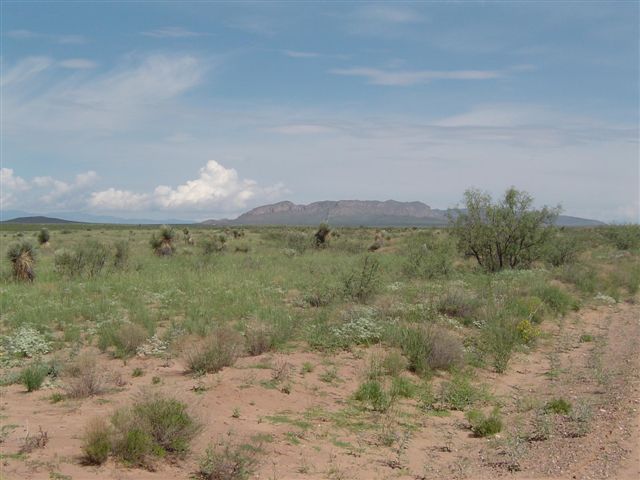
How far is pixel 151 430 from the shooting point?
6.04m

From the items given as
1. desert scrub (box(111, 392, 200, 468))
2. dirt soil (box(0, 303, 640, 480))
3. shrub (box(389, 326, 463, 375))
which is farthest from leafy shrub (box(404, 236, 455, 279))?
desert scrub (box(111, 392, 200, 468))

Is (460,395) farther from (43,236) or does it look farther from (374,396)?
(43,236)

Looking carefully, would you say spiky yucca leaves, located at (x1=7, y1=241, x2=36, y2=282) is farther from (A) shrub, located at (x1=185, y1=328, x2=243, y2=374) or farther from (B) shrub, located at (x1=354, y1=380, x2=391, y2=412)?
(B) shrub, located at (x1=354, y1=380, x2=391, y2=412)

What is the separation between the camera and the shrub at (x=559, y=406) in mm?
8195

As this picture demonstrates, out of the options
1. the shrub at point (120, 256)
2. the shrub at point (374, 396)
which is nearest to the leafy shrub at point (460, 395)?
the shrub at point (374, 396)

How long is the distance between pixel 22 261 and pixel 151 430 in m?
16.9

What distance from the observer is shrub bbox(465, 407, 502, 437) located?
7594mm

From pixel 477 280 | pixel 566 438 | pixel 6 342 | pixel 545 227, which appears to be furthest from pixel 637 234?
pixel 6 342

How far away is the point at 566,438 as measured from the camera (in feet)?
23.5

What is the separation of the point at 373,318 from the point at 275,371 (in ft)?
15.2

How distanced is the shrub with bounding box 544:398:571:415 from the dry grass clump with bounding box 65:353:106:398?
6.62 m

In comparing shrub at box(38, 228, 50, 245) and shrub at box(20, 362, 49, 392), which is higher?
shrub at box(38, 228, 50, 245)

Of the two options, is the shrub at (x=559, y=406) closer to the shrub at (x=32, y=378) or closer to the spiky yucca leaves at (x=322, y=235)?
the shrub at (x=32, y=378)

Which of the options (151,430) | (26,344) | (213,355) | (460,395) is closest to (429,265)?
(460,395)
